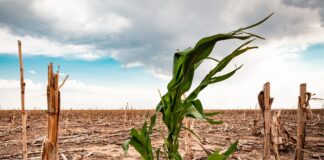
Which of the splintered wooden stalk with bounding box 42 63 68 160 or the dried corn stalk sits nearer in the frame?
the splintered wooden stalk with bounding box 42 63 68 160

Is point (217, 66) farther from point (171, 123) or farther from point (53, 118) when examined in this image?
point (53, 118)

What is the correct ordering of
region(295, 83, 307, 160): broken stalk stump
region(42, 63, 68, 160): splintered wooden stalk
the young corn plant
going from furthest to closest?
region(295, 83, 307, 160): broken stalk stump < region(42, 63, 68, 160): splintered wooden stalk < the young corn plant

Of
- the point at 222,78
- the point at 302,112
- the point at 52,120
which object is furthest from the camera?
the point at 302,112

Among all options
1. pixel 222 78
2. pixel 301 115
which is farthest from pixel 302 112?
pixel 222 78

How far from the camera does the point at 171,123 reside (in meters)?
1.08

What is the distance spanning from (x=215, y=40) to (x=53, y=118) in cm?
107

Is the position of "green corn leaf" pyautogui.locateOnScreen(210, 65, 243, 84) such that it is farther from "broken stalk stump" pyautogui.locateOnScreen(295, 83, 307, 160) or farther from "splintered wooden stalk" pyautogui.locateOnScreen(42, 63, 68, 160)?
"broken stalk stump" pyautogui.locateOnScreen(295, 83, 307, 160)

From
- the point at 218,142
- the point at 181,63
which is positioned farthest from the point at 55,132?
the point at 218,142

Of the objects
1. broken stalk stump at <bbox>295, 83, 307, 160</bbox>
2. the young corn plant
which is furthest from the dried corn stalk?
the young corn plant

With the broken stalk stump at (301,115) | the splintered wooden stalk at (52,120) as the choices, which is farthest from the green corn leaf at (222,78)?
the broken stalk stump at (301,115)

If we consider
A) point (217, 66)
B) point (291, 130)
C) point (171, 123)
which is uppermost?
point (217, 66)

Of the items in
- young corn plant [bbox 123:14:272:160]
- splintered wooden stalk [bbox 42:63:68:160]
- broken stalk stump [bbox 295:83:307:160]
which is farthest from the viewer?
broken stalk stump [bbox 295:83:307:160]

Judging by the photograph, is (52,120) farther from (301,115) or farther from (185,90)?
(301,115)

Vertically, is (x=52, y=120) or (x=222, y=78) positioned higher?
(x=222, y=78)
